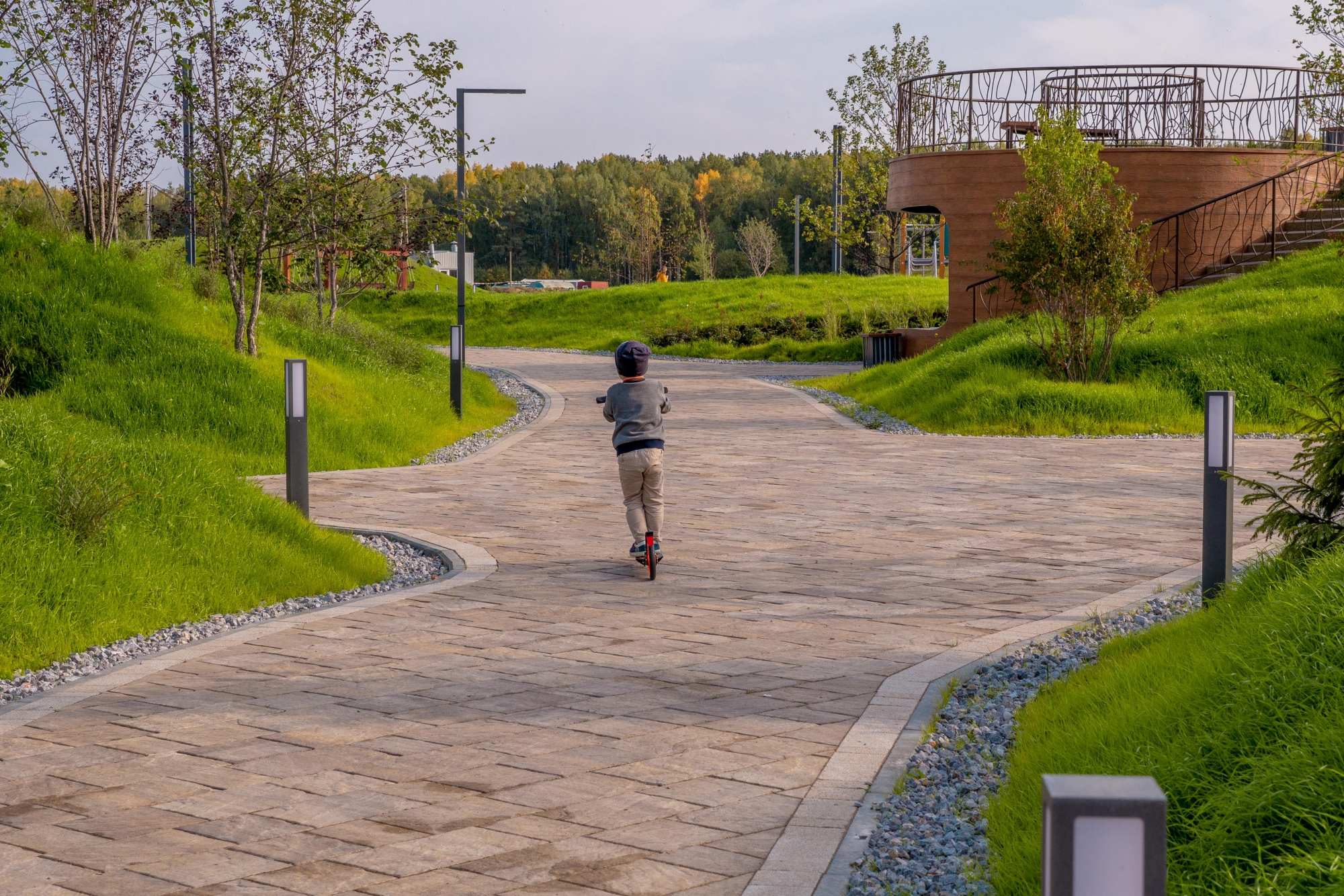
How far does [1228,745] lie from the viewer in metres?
3.77

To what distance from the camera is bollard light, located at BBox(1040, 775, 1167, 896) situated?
6.20 feet

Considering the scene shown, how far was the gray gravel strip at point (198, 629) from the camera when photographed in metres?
5.96

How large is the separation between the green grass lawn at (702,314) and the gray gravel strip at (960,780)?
29.0m

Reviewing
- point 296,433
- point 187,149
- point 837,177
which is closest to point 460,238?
point 187,149

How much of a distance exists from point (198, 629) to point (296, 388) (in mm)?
2362

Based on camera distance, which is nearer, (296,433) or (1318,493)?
(1318,493)

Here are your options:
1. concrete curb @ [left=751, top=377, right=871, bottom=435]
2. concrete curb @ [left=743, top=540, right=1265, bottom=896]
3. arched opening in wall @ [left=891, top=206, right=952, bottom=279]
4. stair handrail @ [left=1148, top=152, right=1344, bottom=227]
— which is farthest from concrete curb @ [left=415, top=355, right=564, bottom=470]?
arched opening in wall @ [left=891, top=206, right=952, bottom=279]

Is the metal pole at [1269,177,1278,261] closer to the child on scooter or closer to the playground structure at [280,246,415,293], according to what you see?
the playground structure at [280,246,415,293]

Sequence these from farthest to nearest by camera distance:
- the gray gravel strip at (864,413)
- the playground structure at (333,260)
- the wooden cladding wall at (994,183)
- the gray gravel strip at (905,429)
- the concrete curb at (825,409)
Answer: the wooden cladding wall at (994,183), the playground structure at (333,260), the concrete curb at (825,409), the gray gravel strip at (864,413), the gray gravel strip at (905,429)

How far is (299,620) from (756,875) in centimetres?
400

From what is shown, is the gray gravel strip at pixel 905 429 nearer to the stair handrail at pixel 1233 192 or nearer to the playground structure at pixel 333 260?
the stair handrail at pixel 1233 192

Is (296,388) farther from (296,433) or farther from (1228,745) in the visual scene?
(1228,745)

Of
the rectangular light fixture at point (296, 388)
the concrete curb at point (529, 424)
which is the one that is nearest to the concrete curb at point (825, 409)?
the concrete curb at point (529, 424)

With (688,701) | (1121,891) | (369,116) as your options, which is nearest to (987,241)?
(369,116)
